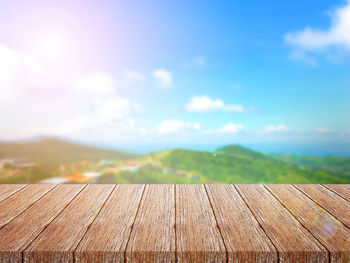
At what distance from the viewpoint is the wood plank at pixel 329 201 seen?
3.85 feet

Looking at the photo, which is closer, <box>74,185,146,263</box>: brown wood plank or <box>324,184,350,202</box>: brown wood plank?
<box>74,185,146,263</box>: brown wood plank

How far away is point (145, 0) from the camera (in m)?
3.57

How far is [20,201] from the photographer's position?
1.30 meters

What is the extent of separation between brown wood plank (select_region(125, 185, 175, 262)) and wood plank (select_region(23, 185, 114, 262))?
0.63 ft

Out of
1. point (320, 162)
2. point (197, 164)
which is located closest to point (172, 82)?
point (197, 164)

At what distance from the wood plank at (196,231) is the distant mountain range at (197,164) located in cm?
264

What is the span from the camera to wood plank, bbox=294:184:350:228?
117 centimetres

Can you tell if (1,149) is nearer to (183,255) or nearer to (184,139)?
(184,139)

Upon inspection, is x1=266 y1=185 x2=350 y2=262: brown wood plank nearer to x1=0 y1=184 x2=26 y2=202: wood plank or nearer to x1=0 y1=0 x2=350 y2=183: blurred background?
x1=0 y1=184 x2=26 y2=202: wood plank

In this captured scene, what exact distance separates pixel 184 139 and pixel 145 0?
2.00 metres

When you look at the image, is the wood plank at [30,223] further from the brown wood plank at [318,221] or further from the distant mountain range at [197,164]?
the distant mountain range at [197,164]

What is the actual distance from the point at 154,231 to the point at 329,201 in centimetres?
94

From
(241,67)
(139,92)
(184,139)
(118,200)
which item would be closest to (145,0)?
(139,92)

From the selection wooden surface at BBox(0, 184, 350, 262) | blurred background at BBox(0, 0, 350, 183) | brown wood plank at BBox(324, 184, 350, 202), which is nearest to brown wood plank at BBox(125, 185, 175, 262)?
wooden surface at BBox(0, 184, 350, 262)
